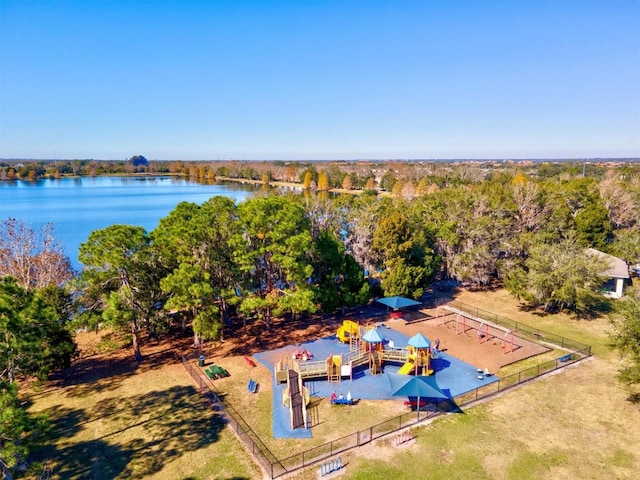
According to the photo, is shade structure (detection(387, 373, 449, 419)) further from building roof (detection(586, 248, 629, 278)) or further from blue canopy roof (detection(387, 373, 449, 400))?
building roof (detection(586, 248, 629, 278))

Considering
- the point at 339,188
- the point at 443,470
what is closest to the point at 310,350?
the point at 443,470

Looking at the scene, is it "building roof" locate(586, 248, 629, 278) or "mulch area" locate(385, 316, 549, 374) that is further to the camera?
"building roof" locate(586, 248, 629, 278)

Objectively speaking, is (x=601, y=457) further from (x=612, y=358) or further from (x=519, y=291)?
(x=519, y=291)

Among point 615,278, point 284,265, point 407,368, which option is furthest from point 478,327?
point 615,278

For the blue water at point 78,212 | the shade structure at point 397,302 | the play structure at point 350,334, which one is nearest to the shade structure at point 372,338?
the play structure at point 350,334

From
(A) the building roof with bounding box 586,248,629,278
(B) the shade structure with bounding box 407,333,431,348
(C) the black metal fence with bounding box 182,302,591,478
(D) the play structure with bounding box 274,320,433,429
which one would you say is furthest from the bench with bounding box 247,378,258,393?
(A) the building roof with bounding box 586,248,629,278
